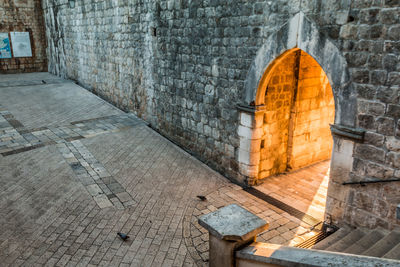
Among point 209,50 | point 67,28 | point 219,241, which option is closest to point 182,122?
point 209,50

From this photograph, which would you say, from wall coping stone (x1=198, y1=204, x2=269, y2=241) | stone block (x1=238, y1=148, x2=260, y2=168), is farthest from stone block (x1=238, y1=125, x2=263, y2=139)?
wall coping stone (x1=198, y1=204, x2=269, y2=241)

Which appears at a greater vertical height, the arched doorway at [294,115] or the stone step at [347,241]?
the arched doorway at [294,115]

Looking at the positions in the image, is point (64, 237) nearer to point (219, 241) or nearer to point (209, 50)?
point (219, 241)

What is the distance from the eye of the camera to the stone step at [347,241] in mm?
4574

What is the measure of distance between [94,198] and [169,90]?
3.89 metres

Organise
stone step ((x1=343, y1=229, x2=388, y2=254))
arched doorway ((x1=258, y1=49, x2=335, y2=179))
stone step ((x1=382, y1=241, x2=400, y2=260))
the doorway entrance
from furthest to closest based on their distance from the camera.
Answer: arched doorway ((x1=258, y1=49, x2=335, y2=179))
the doorway entrance
stone step ((x1=343, y1=229, x2=388, y2=254))
stone step ((x1=382, y1=241, x2=400, y2=260))

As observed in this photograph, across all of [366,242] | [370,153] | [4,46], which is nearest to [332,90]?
[370,153]

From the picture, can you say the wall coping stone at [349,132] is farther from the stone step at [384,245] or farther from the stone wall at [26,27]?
the stone wall at [26,27]

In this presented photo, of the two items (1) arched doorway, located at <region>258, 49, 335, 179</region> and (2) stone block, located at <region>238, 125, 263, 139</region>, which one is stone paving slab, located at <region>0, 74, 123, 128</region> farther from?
(1) arched doorway, located at <region>258, 49, 335, 179</region>

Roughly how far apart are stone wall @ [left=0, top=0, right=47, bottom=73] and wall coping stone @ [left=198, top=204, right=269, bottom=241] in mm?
19034

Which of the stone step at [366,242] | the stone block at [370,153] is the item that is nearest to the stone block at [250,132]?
the stone block at [370,153]

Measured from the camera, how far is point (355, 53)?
184 inches

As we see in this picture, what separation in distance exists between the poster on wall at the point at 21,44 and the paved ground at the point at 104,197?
9.80 metres

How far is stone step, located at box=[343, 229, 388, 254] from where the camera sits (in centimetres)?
441
